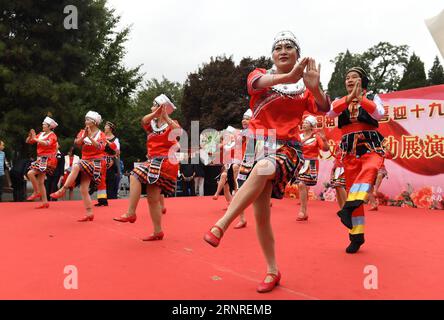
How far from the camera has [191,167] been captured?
1425 cm

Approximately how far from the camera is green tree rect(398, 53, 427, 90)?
1490 inches

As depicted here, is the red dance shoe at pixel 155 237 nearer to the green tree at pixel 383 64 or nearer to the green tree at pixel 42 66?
the green tree at pixel 42 66

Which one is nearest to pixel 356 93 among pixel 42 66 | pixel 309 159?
pixel 309 159

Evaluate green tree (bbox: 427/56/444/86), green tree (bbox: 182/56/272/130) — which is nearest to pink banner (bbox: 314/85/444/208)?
green tree (bbox: 182/56/272/130)

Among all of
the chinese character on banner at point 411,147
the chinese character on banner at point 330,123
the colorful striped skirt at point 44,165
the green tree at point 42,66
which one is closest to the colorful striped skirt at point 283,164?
the colorful striped skirt at point 44,165

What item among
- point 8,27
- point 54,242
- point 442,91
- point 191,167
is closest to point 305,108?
point 54,242

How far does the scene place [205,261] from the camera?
3809 mm

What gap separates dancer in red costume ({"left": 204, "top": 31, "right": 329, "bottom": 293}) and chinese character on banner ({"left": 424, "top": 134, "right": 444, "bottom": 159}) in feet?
21.7

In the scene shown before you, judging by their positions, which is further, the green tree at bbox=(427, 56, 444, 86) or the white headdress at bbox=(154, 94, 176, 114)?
the green tree at bbox=(427, 56, 444, 86)

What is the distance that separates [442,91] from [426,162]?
1483mm

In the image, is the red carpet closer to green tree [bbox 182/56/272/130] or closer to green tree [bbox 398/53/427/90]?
green tree [bbox 182/56/272/130]

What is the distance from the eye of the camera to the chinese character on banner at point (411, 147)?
9.02 meters

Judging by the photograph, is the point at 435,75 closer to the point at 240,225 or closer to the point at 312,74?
the point at 240,225
